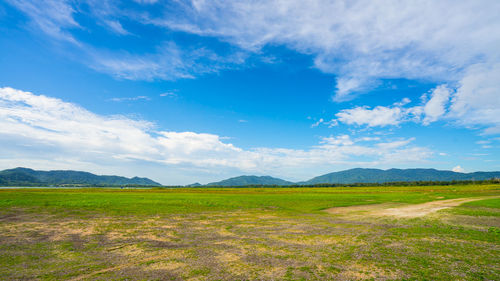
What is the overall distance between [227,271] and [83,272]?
6.81 metres

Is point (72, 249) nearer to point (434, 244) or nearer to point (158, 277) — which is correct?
point (158, 277)

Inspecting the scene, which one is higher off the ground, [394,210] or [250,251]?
[394,210]

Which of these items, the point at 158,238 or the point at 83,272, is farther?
the point at 158,238

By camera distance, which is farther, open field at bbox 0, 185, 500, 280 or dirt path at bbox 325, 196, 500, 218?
dirt path at bbox 325, 196, 500, 218

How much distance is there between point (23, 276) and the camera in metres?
10.4

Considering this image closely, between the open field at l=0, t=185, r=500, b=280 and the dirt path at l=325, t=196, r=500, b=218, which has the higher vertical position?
the dirt path at l=325, t=196, r=500, b=218

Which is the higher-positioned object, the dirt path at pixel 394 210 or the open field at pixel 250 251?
the dirt path at pixel 394 210

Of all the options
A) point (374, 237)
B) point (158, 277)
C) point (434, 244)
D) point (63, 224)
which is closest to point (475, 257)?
point (434, 244)

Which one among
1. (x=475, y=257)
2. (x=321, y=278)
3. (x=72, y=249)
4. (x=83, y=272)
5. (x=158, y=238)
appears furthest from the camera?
(x=158, y=238)

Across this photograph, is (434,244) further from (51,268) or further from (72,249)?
(72,249)

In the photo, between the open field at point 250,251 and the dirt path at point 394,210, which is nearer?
the open field at point 250,251

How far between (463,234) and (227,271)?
19.6 meters

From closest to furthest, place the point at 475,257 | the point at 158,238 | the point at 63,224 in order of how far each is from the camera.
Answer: the point at 475,257, the point at 158,238, the point at 63,224

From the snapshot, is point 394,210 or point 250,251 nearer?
point 250,251
